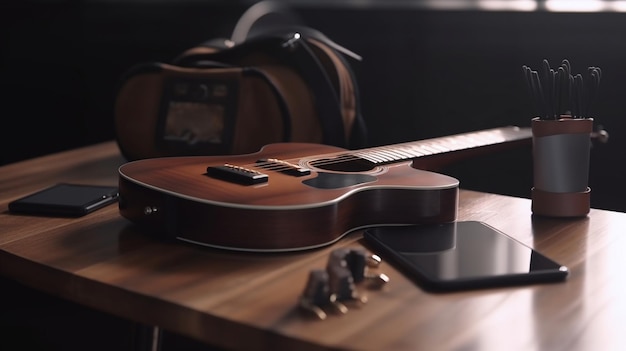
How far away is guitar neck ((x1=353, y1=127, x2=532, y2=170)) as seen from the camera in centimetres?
116

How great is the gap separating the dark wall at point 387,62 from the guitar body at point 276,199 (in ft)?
1.87

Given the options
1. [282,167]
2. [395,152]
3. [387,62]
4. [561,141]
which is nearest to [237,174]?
[282,167]

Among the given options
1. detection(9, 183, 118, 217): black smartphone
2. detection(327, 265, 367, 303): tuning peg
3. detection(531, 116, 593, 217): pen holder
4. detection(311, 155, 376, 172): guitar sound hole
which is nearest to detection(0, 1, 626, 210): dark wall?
detection(531, 116, 593, 217): pen holder

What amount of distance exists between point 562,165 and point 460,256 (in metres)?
0.25

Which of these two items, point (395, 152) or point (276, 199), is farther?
point (395, 152)

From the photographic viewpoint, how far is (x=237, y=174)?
104cm

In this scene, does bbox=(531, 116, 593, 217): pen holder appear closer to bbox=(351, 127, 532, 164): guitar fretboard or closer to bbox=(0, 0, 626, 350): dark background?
bbox=(351, 127, 532, 164): guitar fretboard

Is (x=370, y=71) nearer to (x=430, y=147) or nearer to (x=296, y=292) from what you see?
(x=430, y=147)

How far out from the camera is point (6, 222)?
3.60 ft

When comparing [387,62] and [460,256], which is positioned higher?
[387,62]

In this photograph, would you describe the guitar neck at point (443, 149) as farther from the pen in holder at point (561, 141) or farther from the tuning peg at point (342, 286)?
the tuning peg at point (342, 286)

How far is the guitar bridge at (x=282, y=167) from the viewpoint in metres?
1.07

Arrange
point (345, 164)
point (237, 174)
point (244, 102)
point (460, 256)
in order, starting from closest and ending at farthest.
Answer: point (460, 256) → point (237, 174) → point (345, 164) → point (244, 102)

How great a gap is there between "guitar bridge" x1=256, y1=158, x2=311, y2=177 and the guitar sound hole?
40 millimetres
